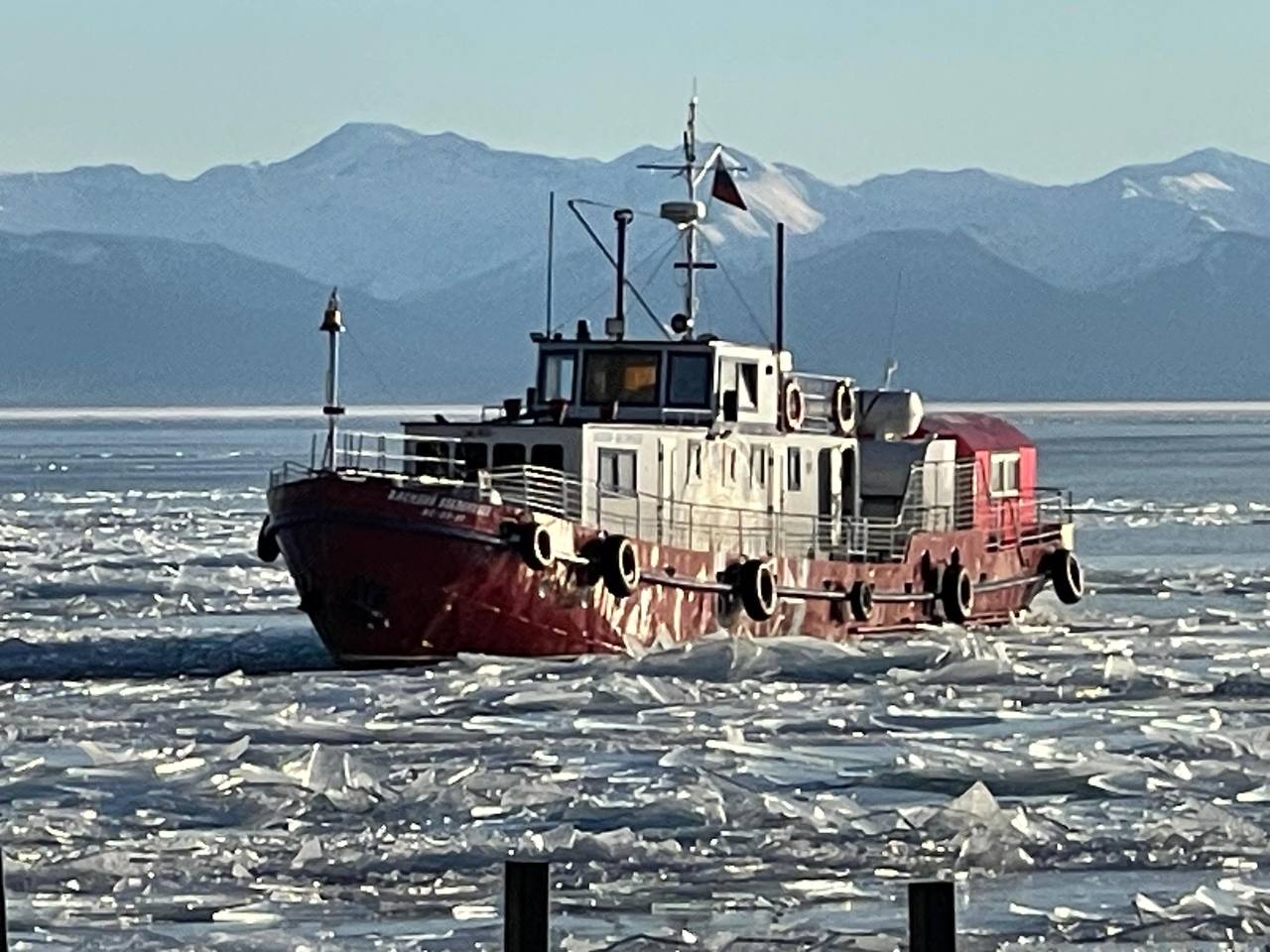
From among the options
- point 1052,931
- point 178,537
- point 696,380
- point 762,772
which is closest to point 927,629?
point 696,380

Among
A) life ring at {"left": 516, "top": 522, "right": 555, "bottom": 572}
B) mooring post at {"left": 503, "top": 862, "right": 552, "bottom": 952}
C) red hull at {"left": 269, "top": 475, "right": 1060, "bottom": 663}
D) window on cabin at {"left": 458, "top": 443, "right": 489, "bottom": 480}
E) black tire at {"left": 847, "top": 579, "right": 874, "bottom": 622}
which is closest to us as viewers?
mooring post at {"left": 503, "top": 862, "right": 552, "bottom": 952}

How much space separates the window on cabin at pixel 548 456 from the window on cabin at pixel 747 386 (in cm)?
313

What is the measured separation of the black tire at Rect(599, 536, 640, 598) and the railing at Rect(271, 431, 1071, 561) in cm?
74

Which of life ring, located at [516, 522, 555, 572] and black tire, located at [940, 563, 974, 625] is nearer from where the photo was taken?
life ring, located at [516, 522, 555, 572]

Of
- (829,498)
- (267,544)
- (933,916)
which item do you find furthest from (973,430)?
(933,916)

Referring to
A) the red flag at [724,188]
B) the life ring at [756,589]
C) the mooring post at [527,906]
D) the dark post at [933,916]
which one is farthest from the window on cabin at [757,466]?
the dark post at [933,916]

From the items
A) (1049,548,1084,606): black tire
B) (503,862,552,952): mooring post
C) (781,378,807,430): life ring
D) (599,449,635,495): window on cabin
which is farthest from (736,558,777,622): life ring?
(503,862,552,952): mooring post

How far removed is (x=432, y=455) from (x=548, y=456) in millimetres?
Answer: 1824

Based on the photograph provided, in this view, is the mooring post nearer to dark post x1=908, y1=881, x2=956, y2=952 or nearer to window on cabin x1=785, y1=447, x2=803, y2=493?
dark post x1=908, y1=881, x2=956, y2=952

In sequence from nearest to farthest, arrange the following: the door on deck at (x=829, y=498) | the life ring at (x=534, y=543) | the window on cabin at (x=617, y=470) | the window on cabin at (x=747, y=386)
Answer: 1. the life ring at (x=534, y=543)
2. the window on cabin at (x=617, y=470)
3. the window on cabin at (x=747, y=386)
4. the door on deck at (x=829, y=498)

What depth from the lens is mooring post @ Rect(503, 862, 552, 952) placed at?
1232 cm

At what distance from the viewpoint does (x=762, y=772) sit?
23984 mm

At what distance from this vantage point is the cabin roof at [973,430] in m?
42.6

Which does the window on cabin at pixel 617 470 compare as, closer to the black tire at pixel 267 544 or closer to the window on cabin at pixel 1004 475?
the black tire at pixel 267 544
